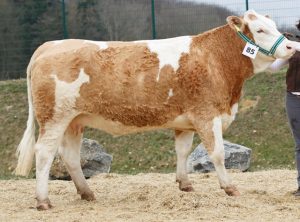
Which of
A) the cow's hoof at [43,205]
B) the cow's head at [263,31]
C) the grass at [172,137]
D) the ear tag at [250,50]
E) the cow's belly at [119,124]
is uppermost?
the cow's head at [263,31]

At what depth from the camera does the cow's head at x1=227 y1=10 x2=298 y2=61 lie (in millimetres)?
A: 8258

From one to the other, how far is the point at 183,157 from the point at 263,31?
1.83 meters

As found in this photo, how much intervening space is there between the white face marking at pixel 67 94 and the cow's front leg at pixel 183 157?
4.95ft

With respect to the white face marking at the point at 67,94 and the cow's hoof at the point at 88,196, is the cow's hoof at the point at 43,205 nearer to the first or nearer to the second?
the cow's hoof at the point at 88,196

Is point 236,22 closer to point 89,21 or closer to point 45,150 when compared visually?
point 45,150

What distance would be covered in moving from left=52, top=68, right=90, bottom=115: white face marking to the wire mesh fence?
1284 centimetres

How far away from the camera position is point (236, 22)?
848cm

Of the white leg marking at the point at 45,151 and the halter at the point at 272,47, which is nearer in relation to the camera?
the white leg marking at the point at 45,151

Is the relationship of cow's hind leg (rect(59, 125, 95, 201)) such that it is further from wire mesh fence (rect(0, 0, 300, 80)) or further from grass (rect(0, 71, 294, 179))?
wire mesh fence (rect(0, 0, 300, 80))

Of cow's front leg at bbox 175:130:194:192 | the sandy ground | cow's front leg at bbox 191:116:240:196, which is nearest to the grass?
the sandy ground

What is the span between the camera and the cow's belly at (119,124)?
8234mm

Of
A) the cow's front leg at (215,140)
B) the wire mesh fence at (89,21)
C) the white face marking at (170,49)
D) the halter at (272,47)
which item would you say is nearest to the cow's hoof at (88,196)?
the cow's front leg at (215,140)

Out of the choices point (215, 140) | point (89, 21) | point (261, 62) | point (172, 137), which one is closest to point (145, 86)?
point (215, 140)

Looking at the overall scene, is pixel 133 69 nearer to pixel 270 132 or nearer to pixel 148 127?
pixel 148 127
